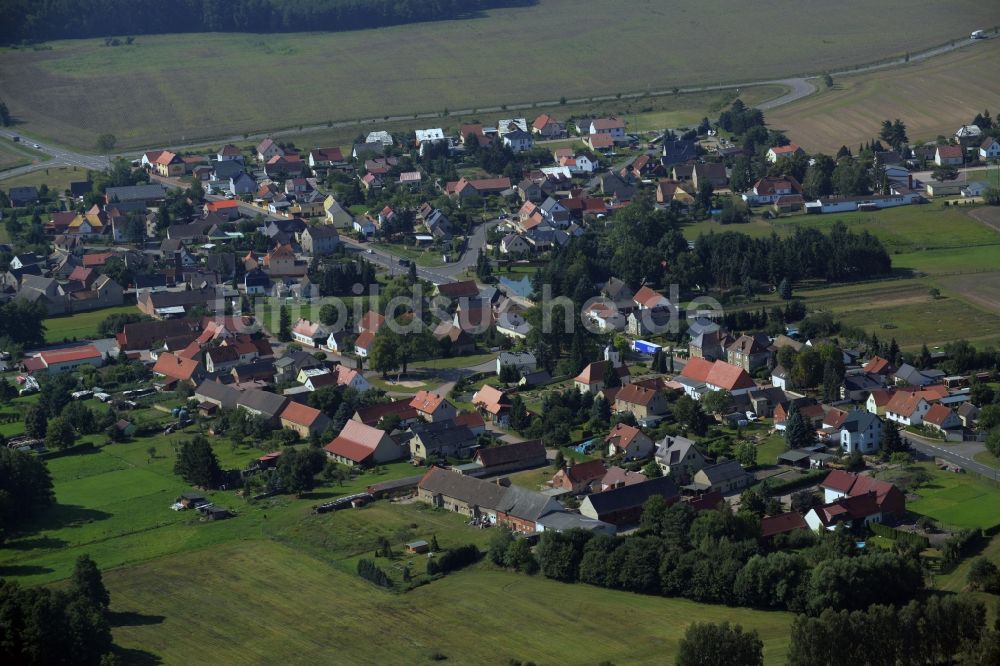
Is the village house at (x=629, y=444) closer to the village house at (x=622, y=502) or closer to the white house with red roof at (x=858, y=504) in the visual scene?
the village house at (x=622, y=502)

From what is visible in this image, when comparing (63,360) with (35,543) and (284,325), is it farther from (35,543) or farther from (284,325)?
(35,543)

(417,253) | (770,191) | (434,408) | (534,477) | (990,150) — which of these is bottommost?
(534,477)

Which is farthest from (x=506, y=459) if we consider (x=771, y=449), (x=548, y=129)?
(x=548, y=129)

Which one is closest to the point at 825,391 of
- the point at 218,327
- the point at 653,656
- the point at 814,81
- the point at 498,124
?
the point at 653,656

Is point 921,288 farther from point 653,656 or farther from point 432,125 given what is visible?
point 432,125

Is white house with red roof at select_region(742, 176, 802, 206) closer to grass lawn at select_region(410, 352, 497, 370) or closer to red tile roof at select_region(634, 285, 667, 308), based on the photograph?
red tile roof at select_region(634, 285, 667, 308)
